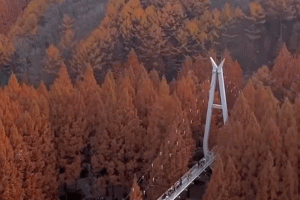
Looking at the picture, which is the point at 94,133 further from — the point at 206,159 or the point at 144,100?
the point at 206,159

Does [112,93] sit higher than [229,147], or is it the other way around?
[112,93]

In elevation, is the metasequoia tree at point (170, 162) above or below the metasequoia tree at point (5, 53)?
below

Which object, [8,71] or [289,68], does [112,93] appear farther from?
[8,71]

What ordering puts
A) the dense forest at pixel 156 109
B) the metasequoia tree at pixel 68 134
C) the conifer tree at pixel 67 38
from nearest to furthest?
1. the dense forest at pixel 156 109
2. the metasequoia tree at pixel 68 134
3. the conifer tree at pixel 67 38

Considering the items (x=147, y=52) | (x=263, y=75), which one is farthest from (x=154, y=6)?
(x=263, y=75)

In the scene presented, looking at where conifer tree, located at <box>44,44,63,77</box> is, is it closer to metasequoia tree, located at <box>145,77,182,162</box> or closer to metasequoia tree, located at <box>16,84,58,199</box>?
metasequoia tree, located at <box>16,84,58,199</box>

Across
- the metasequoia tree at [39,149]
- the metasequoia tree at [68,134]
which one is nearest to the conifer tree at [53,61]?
the metasequoia tree at [68,134]

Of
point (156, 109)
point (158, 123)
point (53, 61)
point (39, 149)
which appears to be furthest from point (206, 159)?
point (53, 61)

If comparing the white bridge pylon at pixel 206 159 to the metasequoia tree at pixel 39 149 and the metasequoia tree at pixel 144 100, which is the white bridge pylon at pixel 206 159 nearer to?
the metasequoia tree at pixel 144 100
